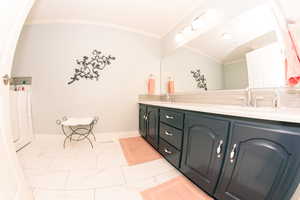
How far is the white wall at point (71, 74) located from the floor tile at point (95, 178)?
3.85 feet

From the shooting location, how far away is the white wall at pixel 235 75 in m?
1.36

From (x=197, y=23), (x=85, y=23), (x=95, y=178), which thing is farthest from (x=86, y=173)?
(x=85, y=23)

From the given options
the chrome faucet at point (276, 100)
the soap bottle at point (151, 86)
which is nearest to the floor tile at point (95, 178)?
the chrome faucet at point (276, 100)

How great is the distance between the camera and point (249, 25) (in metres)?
1.32

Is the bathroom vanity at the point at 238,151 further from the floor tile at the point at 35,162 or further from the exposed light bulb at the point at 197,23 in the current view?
the floor tile at the point at 35,162

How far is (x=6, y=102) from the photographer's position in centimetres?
78

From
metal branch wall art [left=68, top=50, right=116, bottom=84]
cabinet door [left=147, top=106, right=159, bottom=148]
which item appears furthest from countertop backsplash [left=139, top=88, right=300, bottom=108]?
metal branch wall art [left=68, top=50, right=116, bottom=84]

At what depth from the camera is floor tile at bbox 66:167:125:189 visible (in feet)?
4.07

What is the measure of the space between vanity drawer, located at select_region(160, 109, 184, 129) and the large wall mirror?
69 centimetres

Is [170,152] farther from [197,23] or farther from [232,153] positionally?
[197,23]

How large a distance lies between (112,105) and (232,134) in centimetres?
220

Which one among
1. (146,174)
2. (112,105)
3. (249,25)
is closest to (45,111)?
(112,105)

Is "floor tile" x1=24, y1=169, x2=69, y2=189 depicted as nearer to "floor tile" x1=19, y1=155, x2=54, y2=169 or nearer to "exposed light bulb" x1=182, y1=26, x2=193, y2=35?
"floor tile" x1=19, y1=155, x2=54, y2=169

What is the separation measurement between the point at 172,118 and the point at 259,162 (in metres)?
0.85
